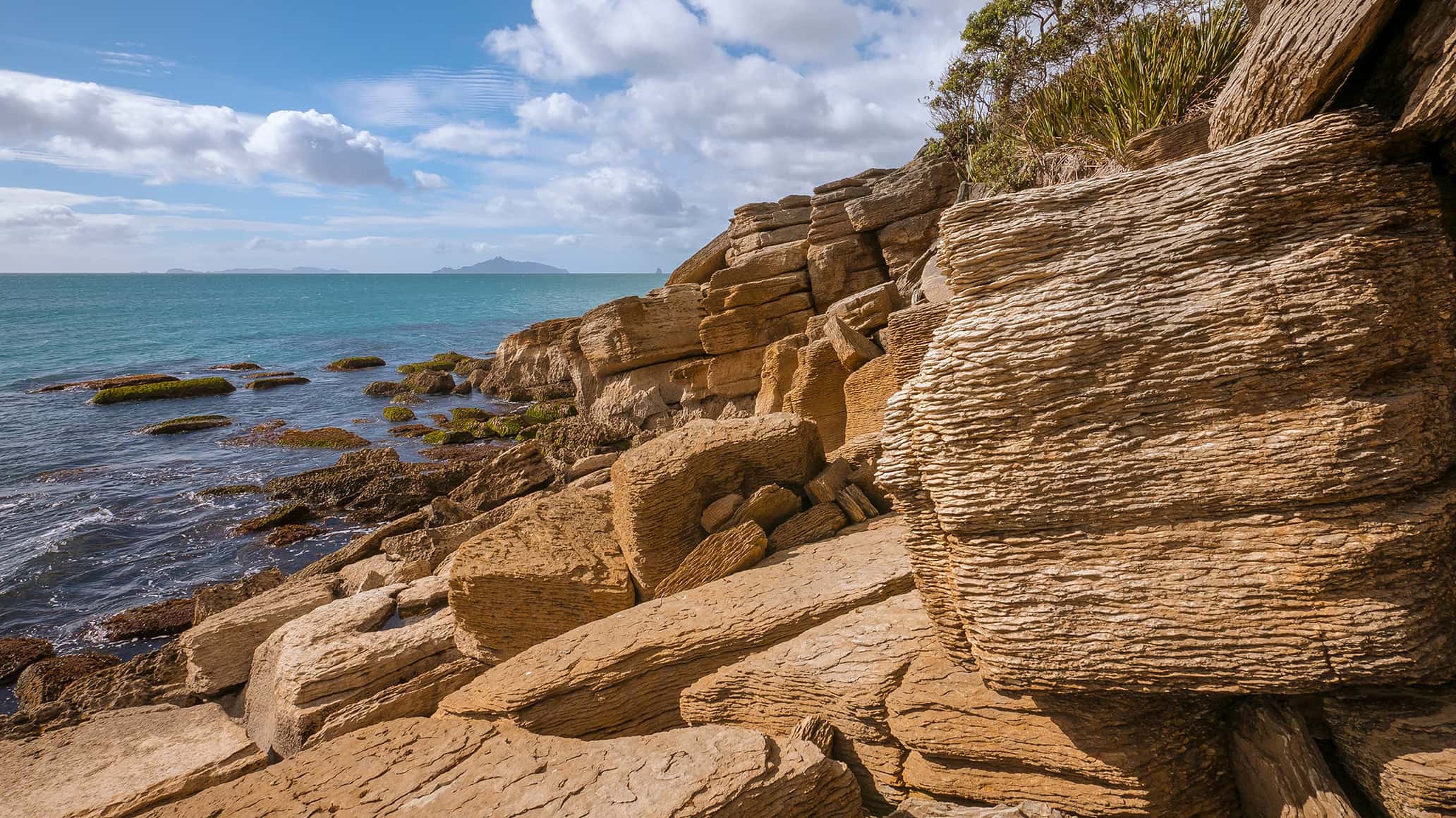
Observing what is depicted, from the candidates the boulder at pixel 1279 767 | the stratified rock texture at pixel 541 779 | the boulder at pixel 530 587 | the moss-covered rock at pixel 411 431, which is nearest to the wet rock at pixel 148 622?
the boulder at pixel 530 587

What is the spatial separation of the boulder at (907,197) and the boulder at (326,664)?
45.4 feet

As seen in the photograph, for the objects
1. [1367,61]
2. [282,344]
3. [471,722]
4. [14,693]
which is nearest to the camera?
[1367,61]

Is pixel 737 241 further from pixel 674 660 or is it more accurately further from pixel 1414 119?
pixel 1414 119

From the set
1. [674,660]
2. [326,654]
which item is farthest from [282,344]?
[674,660]

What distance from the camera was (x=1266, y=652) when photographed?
13.7 ft

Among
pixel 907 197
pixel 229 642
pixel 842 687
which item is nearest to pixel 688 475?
pixel 842 687

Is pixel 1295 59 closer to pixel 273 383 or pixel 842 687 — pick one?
pixel 842 687

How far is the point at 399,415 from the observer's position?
34.1 m

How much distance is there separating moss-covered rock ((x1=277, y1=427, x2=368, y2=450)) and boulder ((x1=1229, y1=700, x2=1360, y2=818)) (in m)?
30.0

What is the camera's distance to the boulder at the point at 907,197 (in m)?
18.5

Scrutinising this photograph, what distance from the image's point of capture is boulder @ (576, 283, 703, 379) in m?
22.3

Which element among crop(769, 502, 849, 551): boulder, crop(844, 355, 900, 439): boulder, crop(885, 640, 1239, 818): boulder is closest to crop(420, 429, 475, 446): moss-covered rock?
crop(844, 355, 900, 439): boulder

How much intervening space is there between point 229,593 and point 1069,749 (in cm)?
1612

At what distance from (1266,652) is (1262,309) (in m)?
2.00
